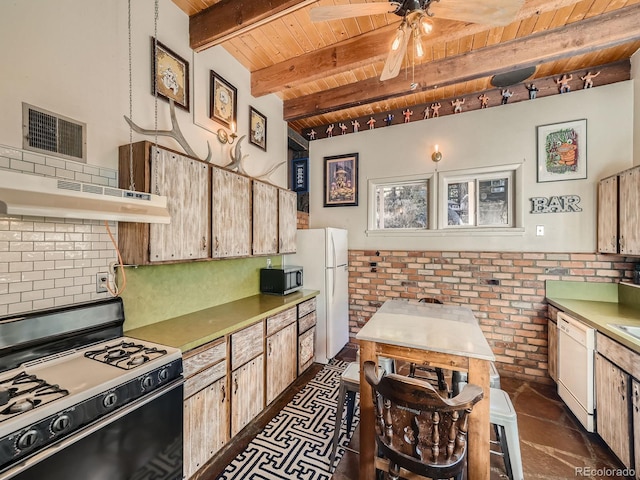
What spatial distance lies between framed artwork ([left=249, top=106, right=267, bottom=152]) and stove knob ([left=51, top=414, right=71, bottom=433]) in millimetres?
2733

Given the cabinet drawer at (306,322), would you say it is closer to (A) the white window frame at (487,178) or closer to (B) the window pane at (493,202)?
(A) the white window frame at (487,178)

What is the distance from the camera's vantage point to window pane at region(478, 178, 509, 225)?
328 centimetres

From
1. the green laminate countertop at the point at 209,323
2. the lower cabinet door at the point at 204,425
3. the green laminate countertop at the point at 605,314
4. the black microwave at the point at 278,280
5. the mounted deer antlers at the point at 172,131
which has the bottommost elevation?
the lower cabinet door at the point at 204,425

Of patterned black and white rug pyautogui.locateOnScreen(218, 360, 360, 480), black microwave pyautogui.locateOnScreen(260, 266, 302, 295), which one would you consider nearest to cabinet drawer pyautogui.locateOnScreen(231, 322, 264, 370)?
patterned black and white rug pyautogui.locateOnScreen(218, 360, 360, 480)

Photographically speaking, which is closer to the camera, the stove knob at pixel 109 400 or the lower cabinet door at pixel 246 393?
the stove knob at pixel 109 400

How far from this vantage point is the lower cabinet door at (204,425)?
66.0 inches

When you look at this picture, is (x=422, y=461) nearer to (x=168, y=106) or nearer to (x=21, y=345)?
(x=21, y=345)

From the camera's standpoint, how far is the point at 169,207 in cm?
185

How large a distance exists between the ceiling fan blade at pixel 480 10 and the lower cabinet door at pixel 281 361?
8.71 feet

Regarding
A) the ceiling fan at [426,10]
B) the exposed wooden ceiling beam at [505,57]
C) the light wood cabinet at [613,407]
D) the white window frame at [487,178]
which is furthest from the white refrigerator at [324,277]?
the light wood cabinet at [613,407]

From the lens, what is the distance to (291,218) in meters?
3.36

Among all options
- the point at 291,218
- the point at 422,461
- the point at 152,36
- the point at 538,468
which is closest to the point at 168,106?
the point at 152,36

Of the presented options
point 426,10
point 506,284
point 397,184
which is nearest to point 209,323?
point 426,10

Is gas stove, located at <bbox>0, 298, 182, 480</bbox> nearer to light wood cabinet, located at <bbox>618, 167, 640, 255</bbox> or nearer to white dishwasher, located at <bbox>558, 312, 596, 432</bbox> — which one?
white dishwasher, located at <bbox>558, 312, 596, 432</bbox>
